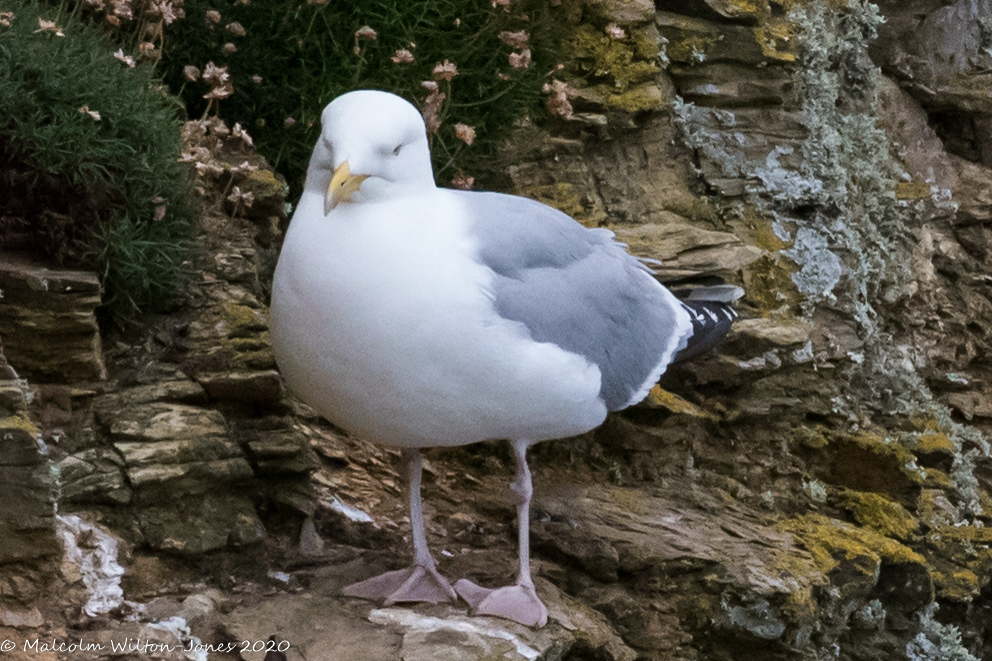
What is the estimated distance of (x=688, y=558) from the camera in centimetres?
359

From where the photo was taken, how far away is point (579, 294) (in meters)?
3.09

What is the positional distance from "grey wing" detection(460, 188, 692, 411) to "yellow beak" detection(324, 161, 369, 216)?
1.17ft

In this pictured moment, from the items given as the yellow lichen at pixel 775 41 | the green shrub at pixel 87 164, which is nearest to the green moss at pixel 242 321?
the green shrub at pixel 87 164

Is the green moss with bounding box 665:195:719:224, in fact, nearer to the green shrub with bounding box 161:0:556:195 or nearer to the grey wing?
the green shrub with bounding box 161:0:556:195

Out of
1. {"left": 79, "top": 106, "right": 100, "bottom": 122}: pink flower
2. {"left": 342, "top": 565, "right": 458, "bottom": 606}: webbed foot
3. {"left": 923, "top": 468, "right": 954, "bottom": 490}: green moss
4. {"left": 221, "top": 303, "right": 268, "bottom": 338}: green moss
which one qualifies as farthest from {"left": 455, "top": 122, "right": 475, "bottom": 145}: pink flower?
{"left": 923, "top": 468, "right": 954, "bottom": 490}: green moss

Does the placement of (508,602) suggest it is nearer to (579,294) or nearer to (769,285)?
(579,294)

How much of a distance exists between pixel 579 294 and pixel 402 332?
1.97 ft

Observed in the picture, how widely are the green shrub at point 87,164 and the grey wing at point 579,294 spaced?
97cm

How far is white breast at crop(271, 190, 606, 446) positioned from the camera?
107 inches

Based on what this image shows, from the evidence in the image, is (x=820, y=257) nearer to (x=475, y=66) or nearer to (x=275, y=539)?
(x=475, y=66)

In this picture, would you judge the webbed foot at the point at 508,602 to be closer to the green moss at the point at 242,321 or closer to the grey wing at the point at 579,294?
the grey wing at the point at 579,294

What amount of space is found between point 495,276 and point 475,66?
1863mm

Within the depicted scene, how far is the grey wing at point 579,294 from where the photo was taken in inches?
115

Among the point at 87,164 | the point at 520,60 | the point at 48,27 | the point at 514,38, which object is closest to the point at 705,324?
the point at 520,60
